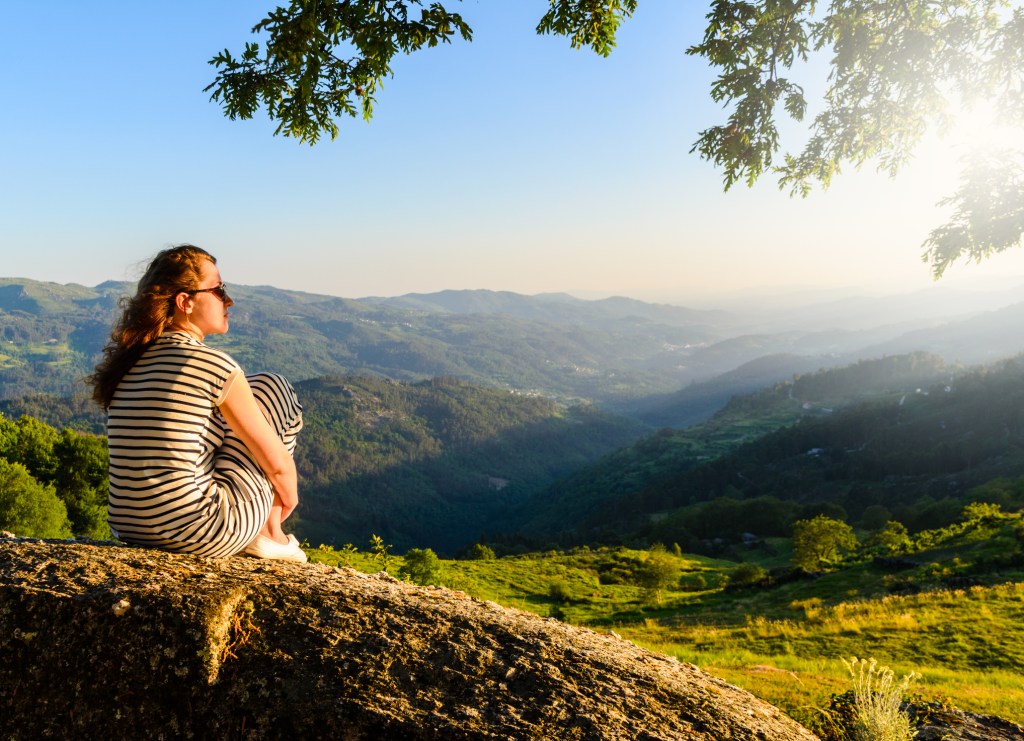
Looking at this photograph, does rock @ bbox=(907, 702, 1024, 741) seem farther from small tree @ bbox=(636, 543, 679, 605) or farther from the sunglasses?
small tree @ bbox=(636, 543, 679, 605)

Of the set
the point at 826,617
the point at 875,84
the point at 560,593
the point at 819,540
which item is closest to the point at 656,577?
the point at 560,593

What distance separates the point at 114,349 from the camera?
4.17 meters

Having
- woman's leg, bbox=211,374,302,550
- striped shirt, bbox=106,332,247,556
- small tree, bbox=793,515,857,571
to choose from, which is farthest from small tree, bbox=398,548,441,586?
small tree, bbox=793,515,857,571

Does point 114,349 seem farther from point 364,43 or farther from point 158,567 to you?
point 364,43

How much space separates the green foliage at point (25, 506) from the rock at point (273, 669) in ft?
133

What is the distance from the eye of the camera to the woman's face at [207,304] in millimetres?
4316

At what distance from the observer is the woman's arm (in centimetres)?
396

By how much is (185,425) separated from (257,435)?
47 centimetres

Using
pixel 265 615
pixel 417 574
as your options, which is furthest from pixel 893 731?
pixel 417 574

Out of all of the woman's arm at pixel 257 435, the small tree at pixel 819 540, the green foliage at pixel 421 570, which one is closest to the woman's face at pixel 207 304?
the woman's arm at pixel 257 435

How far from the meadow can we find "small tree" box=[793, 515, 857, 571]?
26.2ft

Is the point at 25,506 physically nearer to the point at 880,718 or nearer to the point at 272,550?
the point at 272,550

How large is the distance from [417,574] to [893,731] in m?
31.4

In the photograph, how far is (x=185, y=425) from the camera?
12.6 feet
